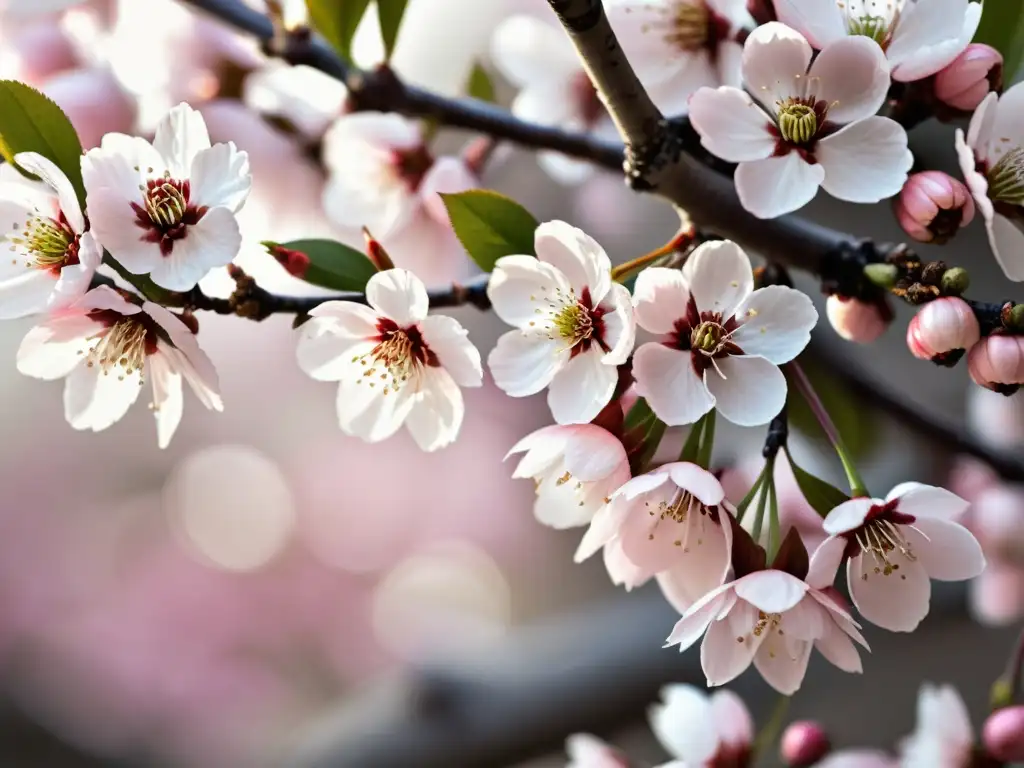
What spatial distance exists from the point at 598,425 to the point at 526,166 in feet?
4.72

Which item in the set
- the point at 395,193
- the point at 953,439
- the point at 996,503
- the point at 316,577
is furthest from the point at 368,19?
the point at 316,577

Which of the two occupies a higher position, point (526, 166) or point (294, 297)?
point (294, 297)

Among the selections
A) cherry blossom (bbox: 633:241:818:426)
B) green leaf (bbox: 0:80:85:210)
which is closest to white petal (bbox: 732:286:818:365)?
cherry blossom (bbox: 633:241:818:426)

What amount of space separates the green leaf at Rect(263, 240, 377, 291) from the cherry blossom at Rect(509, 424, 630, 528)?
0.12 metres

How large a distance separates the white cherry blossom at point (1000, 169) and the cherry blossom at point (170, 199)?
33 cm

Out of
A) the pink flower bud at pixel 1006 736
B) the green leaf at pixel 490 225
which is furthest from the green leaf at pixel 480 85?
the pink flower bud at pixel 1006 736

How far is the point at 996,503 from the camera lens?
1.03 m

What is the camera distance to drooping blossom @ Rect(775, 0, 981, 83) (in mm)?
411

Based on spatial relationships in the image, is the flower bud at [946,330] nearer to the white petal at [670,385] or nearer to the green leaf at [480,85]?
the white petal at [670,385]

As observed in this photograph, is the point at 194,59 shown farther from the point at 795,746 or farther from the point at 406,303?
the point at 795,746

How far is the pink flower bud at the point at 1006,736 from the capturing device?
595 mm

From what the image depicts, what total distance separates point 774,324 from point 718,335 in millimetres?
25

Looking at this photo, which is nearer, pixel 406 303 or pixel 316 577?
pixel 406 303

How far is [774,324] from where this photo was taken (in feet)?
1.31
